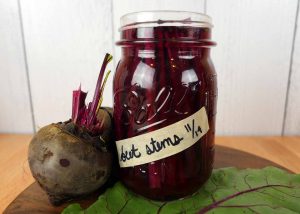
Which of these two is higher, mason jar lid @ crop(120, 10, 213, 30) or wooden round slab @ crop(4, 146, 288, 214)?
mason jar lid @ crop(120, 10, 213, 30)

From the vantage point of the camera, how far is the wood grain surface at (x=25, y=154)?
55cm

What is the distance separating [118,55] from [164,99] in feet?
1.40

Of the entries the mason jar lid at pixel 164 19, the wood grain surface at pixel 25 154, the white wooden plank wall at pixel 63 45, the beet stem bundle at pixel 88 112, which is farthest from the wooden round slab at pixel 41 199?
the white wooden plank wall at pixel 63 45

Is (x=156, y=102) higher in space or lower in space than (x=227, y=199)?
higher

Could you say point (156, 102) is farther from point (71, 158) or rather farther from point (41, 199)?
point (41, 199)

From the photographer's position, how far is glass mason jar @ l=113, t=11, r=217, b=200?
34cm

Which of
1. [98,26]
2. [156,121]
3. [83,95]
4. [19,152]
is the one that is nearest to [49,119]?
[19,152]

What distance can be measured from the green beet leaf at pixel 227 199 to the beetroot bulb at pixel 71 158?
0.10 ft

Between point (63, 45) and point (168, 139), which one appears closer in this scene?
point (168, 139)

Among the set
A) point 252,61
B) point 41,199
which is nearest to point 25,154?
point 41,199

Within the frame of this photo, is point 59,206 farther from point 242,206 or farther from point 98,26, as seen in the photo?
point 98,26

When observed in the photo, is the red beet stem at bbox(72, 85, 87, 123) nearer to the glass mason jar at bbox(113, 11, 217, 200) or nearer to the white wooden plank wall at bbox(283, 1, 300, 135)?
the glass mason jar at bbox(113, 11, 217, 200)

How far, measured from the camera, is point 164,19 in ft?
1.15

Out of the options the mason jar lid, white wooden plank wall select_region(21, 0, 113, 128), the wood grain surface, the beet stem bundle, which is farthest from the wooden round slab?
white wooden plank wall select_region(21, 0, 113, 128)
